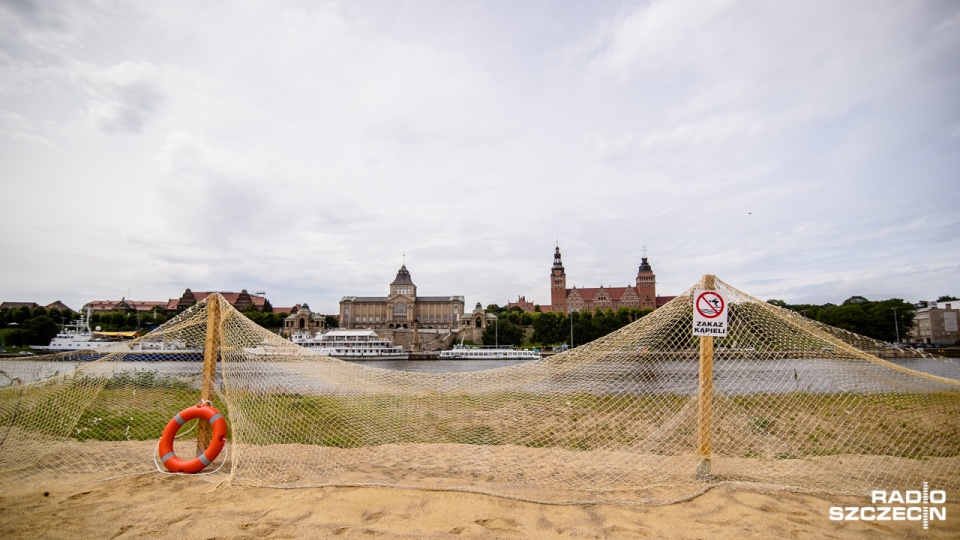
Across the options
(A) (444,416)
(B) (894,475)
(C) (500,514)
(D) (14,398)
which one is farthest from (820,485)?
(D) (14,398)

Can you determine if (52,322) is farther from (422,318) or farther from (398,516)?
(398,516)

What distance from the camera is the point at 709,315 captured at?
532 cm

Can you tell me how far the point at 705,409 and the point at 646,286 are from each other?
110 m

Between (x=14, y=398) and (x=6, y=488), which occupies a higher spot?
(x=14, y=398)

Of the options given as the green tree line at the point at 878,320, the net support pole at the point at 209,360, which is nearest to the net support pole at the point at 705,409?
the net support pole at the point at 209,360

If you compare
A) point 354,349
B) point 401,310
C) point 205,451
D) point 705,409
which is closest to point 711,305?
point 705,409

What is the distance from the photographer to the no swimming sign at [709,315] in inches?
209

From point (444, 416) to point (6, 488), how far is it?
523 cm

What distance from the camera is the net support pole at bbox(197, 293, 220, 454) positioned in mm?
5879

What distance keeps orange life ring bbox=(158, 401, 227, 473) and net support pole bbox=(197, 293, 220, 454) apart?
0.64ft

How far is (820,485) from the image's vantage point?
5.20m

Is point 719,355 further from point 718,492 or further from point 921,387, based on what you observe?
point 921,387

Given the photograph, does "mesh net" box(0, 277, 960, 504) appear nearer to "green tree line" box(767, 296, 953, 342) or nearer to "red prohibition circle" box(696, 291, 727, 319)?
"red prohibition circle" box(696, 291, 727, 319)

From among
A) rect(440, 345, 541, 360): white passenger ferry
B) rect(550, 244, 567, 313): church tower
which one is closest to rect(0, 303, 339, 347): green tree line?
rect(440, 345, 541, 360): white passenger ferry
